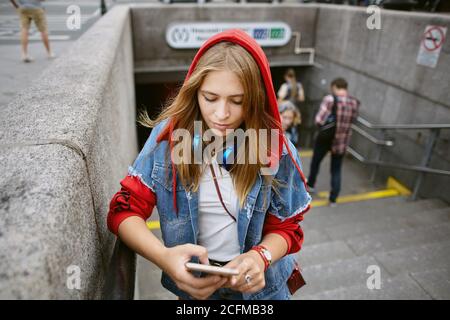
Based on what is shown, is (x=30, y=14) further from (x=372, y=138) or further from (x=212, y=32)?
(x=372, y=138)

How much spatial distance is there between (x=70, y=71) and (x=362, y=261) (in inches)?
135

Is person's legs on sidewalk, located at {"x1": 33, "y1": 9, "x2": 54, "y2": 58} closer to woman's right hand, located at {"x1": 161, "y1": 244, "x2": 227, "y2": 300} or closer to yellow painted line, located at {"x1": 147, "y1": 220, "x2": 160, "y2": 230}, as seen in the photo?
yellow painted line, located at {"x1": 147, "y1": 220, "x2": 160, "y2": 230}

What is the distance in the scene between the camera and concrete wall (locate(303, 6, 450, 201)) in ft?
16.9

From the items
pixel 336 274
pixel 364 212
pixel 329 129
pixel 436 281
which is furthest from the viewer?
pixel 364 212

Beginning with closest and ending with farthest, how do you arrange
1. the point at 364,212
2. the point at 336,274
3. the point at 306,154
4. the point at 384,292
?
the point at 384,292 → the point at 336,274 → the point at 364,212 → the point at 306,154

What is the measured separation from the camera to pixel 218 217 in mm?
1465

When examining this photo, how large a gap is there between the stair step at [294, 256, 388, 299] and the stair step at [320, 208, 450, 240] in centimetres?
94

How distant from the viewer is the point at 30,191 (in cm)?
88

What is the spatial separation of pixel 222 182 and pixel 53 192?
27.4 inches

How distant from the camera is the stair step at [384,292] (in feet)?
9.93

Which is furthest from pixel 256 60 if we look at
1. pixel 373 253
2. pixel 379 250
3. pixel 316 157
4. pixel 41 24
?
pixel 41 24

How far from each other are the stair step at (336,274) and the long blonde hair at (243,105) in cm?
234

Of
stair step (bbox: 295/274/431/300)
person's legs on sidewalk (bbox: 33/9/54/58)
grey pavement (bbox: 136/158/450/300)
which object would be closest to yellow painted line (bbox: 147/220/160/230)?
grey pavement (bbox: 136/158/450/300)
